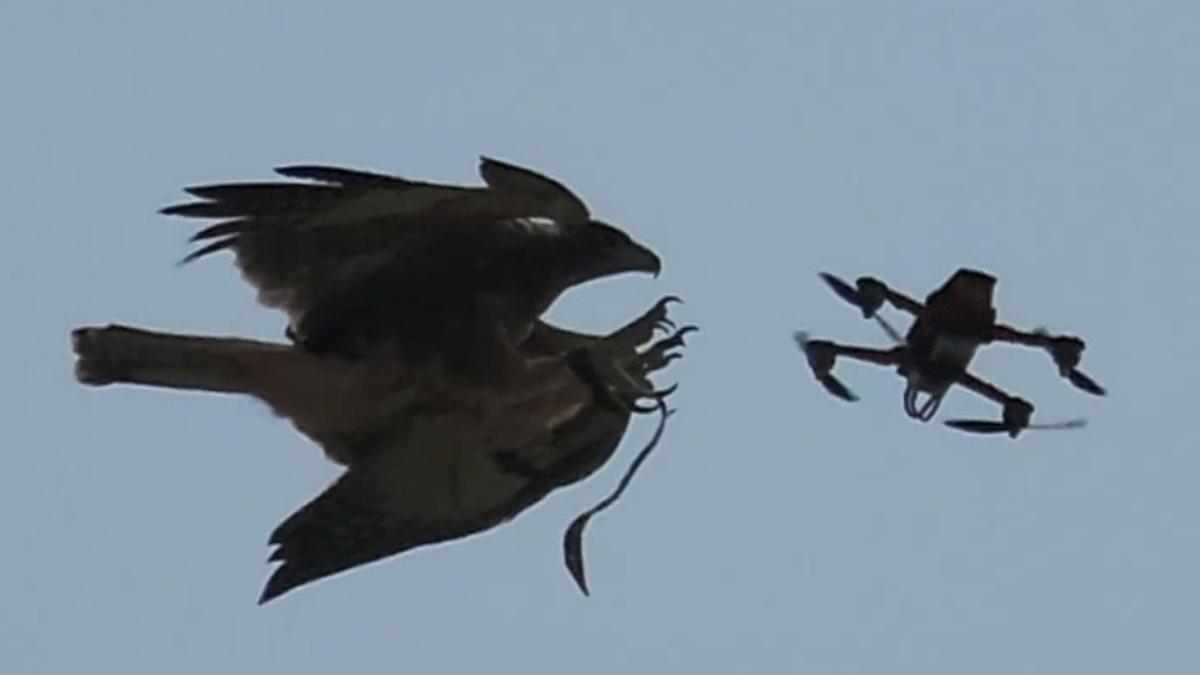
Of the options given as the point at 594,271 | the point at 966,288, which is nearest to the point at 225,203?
the point at 594,271

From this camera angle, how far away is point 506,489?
10.4 meters

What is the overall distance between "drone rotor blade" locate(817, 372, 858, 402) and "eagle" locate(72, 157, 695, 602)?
1.33m

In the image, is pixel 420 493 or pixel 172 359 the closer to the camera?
pixel 172 359

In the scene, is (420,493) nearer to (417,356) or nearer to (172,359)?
(417,356)

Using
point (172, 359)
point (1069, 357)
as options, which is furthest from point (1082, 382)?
point (172, 359)

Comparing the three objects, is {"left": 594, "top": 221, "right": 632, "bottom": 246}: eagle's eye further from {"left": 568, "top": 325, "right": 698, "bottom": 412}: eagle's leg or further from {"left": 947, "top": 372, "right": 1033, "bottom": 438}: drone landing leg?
{"left": 947, "top": 372, "right": 1033, "bottom": 438}: drone landing leg

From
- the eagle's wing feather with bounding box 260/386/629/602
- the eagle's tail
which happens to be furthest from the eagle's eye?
the eagle's tail

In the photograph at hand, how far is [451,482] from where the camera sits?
10.3 m

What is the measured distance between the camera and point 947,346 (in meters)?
8.64

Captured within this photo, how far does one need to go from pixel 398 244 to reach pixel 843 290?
6.28 ft

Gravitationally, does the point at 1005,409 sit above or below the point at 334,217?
below

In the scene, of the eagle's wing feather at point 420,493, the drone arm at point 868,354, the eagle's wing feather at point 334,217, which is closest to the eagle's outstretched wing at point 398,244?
the eagle's wing feather at point 334,217

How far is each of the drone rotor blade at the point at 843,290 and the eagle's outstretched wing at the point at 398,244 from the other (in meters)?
1.26

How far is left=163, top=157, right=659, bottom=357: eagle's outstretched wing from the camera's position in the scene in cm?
966
